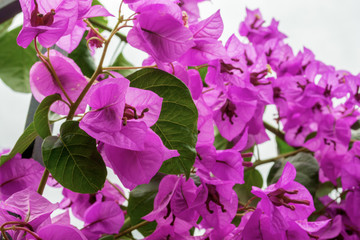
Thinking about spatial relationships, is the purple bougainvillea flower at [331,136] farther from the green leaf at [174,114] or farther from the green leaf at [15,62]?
the green leaf at [15,62]

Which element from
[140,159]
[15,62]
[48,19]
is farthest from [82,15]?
[15,62]

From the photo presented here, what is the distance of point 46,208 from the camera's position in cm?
33

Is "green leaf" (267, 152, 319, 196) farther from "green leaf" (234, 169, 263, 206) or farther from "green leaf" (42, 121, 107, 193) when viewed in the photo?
"green leaf" (42, 121, 107, 193)

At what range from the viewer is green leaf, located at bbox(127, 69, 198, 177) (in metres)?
0.34

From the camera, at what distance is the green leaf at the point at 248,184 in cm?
66

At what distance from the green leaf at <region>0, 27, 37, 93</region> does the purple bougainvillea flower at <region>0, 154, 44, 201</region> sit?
271 millimetres

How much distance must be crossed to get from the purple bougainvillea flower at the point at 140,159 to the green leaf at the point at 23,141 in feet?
0.41

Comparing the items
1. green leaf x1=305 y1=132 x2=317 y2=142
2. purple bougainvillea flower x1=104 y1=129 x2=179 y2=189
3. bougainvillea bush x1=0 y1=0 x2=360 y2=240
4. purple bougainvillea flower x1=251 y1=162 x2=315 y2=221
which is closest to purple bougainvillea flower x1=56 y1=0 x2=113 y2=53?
bougainvillea bush x1=0 y1=0 x2=360 y2=240

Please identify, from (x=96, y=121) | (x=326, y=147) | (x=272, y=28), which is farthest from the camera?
(x=272, y=28)

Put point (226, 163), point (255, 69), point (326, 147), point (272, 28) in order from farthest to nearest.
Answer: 1. point (272, 28)
2. point (326, 147)
3. point (255, 69)
4. point (226, 163)


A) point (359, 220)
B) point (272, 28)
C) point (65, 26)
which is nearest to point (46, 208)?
point (65, 26)

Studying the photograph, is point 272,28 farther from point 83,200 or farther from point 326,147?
point 83,200

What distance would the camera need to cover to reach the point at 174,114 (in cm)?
34

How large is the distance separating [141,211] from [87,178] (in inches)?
6.9
